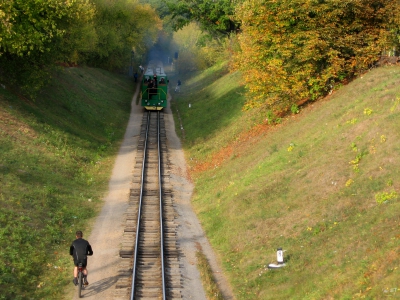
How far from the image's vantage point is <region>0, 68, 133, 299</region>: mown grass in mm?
15961

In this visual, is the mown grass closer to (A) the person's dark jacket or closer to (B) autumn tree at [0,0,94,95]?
(A) the person's dark jacket

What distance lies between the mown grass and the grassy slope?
15.6 ft

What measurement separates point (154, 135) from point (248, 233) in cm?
2121

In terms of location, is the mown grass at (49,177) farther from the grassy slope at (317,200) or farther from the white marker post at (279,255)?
the white marker post at (279,255)

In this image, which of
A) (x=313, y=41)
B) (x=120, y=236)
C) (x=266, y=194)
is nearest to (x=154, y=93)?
(x=313, y=41)

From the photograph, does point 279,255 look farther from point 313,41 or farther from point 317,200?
point 313,41

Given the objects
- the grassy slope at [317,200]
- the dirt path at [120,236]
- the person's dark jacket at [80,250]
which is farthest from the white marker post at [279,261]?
the person's dark jacket at [80,250]

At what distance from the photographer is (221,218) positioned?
67.2ft

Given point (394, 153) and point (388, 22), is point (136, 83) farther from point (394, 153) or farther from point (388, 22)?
point (394, 153)

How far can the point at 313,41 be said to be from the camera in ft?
86.7

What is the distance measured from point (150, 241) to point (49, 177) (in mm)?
8099

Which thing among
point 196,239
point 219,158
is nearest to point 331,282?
point 196,239

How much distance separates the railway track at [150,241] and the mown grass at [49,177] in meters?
1.54

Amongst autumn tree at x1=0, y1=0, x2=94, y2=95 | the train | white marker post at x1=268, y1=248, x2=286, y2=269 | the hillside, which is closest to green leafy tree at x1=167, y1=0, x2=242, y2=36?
the train
